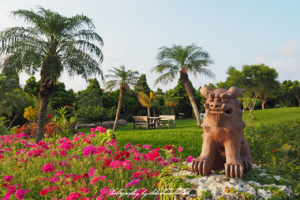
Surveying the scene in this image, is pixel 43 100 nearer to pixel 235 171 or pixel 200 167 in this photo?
pixel 200 167

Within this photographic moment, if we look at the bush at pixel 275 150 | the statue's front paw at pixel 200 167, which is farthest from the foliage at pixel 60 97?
the statue's front paw at pixel 200 167

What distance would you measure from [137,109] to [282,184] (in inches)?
923

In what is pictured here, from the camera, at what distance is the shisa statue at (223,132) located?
2.25 metres

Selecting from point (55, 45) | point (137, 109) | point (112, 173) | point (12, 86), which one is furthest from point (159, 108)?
point (112, 173)

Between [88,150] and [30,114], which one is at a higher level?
[30,114]

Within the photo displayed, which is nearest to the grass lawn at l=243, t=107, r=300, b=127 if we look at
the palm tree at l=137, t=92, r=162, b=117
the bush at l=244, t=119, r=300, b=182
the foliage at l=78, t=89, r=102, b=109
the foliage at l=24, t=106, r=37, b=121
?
the bush at l=244, t=119, r=300, b=182

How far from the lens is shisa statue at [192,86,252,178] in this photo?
2250mm

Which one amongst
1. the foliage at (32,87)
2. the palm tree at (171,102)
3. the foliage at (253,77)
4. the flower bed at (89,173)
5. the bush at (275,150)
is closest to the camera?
the flower bed at (89,173)

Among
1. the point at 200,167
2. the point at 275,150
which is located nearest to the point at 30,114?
the point at 275,150

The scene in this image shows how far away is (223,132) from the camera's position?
231 cm

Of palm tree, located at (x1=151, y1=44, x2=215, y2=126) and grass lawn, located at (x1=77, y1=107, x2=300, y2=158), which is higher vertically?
palm tree, located at (x1=151, y1=44, x2=215, y2=126)

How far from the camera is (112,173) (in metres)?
3.67

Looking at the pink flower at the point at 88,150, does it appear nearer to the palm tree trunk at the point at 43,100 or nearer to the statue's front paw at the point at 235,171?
the statue's front paw at the point at 235,171

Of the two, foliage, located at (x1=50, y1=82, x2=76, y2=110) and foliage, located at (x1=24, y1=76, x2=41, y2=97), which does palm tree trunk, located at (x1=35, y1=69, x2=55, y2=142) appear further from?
foliage, located at (x1=24, y1=76, x2=41, y2=97)
